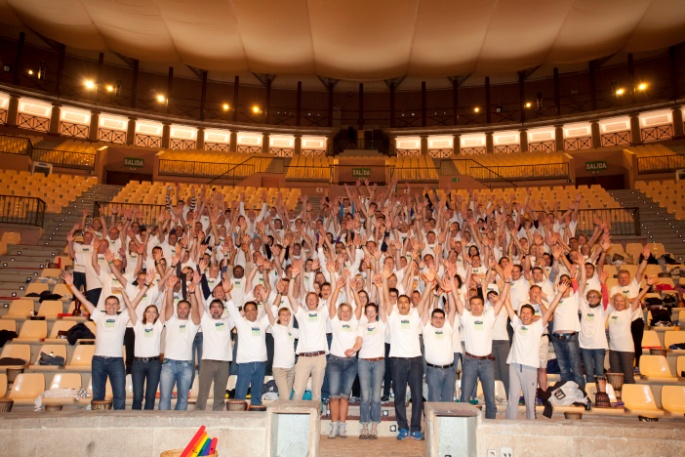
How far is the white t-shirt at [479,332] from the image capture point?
6.59m

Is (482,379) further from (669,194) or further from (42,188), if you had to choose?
(42,188)

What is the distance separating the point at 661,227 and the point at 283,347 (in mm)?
12713

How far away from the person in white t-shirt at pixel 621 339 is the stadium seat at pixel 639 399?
30 centimetres

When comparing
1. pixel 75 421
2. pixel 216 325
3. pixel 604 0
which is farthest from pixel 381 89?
pixel 75 421

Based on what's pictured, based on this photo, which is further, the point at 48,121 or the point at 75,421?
the point at 48,121

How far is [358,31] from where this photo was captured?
21469mm

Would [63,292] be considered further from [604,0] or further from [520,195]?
[604,0]

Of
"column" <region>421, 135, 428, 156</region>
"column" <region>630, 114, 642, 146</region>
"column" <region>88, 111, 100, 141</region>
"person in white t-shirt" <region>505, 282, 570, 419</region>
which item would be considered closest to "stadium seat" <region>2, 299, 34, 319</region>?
"person in white t-shirt" <region>505, 282, 570, 419</region>

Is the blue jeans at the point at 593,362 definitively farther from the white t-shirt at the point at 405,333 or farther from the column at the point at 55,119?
the column at the point at 55,119

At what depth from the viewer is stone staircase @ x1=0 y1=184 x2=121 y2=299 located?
11.1 metres

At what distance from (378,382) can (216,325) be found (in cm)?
230

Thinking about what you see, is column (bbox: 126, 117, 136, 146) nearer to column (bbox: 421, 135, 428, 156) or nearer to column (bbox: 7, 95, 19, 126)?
column (bbox: 7, 95, 19, 126)

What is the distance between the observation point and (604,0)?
1956 centimetres

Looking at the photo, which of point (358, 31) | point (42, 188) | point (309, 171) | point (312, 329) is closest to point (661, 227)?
point (312, 329)
